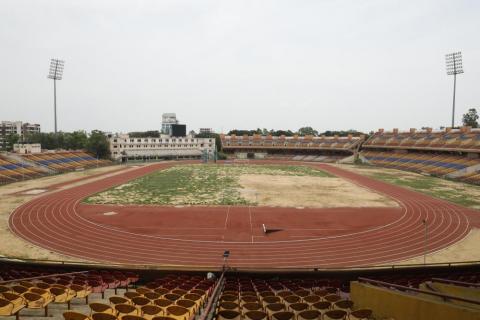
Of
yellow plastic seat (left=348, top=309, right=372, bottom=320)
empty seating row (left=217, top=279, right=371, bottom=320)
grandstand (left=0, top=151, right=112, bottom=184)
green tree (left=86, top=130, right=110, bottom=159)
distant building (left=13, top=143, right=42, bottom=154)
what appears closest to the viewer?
empty seating row (left=217, top=279, right=371, bottom=320)

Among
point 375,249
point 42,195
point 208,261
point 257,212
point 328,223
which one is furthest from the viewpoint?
point 42,195

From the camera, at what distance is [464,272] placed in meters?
15.3

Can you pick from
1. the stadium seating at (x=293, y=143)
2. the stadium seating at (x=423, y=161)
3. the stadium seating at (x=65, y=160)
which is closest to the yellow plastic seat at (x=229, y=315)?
the stadium seating at (x=423, y=161)

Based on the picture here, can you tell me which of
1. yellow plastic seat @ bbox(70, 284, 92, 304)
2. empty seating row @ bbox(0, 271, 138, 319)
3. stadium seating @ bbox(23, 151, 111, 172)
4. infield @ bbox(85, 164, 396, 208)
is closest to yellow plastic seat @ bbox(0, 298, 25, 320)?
empty seating row @ bbox(0, 271, 138, 319)

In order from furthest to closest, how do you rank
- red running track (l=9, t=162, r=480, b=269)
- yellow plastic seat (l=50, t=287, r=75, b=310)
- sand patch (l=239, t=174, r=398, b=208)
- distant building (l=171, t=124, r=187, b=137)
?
1. distant building (l=171, t=124, r=187, b=137)
2. sand patch (l=239, t=174, r=398, b=208)
3. red running track (l=9, t=162, r=480, b=269)
4. yellow plastic seat (l=50, t=287, r=75, b=310)

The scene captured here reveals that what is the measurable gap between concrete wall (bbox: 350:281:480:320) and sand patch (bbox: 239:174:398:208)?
26.4 metres

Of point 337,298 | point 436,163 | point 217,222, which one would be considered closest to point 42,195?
point 217,222

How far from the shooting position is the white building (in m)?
99.8

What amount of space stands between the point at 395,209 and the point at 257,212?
48.9ft

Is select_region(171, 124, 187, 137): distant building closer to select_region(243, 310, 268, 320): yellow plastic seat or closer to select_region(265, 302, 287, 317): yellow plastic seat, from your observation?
select_region(265, 302, 287, 317): yellow plastic seat

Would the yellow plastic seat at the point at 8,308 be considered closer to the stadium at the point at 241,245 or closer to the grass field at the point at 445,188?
the stadium at the point at 241,245

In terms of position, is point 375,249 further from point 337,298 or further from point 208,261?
point 337,298

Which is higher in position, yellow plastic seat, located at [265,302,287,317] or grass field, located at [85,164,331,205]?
yellow plastic seat, located at [265,302,287,317]

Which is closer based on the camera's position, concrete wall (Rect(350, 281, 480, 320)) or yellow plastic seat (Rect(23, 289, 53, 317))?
concrete wall (Rect(350, 281, 480, 320))
